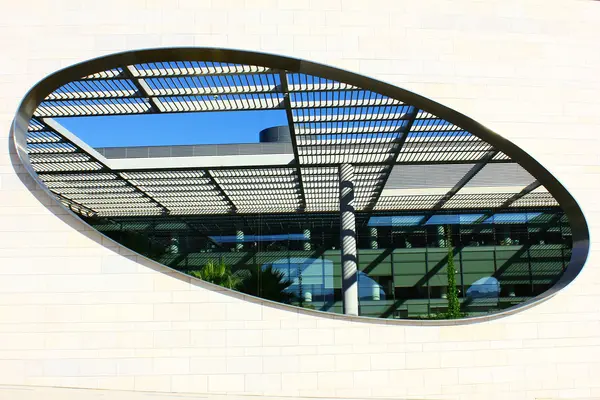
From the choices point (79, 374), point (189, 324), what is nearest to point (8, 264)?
point (79, 374)

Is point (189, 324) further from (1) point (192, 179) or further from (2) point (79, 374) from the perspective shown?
(1) point (192, 179)

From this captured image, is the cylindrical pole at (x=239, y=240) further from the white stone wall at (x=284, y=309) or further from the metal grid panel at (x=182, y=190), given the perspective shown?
the white stone wall at (x=284, y=309)

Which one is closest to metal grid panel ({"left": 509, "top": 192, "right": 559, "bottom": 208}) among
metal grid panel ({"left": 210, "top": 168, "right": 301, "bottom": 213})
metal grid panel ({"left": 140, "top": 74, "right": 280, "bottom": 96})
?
metal grid panel ({"left": 210, "top": 168, "right": 301, "bottom": 213})

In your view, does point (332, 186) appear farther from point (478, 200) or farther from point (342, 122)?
point (342, 122)

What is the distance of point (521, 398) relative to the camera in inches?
422

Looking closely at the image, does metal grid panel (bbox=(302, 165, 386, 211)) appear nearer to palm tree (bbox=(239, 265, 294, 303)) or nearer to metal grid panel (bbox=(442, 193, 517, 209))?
metal grid panel (bbox=(442, 193, 517, 209))

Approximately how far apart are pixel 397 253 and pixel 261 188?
9.37m

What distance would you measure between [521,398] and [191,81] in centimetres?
1112

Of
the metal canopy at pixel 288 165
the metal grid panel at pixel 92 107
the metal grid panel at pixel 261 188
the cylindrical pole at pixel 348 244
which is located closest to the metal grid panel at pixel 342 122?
the metal canopy at pixel 288 165

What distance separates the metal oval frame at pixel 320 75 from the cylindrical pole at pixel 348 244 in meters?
12.1

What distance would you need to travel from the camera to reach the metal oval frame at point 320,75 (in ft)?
35.4

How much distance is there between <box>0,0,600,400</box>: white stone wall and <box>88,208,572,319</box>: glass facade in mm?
20449

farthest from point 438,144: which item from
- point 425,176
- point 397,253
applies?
point 397,253

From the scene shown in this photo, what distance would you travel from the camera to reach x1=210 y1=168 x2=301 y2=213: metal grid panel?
26.3 metres
